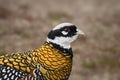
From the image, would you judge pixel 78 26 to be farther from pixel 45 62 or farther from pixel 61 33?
pixel 45 62

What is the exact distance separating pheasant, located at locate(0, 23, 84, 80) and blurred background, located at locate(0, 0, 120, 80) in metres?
4.25

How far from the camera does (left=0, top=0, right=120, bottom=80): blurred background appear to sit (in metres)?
12.8

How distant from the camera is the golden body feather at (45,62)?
24.5 feet

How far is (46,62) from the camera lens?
24.7ft

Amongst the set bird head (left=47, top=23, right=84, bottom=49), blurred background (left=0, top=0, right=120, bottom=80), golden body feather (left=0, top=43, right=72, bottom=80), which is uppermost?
blurred background (left=0, top=0, right=120, bottom=80)

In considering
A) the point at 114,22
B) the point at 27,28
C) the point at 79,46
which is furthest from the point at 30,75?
the point at 114,22

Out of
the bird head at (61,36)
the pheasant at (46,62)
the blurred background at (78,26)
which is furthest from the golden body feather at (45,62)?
the blurred background at (78,26)

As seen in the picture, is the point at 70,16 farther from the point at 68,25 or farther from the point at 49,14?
the point at 68,25

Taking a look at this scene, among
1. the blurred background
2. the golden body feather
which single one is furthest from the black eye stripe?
the blurred background

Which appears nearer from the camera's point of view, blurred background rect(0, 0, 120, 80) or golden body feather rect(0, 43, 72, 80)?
golden body feather rect(0, 43, 72, 80)

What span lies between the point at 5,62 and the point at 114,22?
1123cm

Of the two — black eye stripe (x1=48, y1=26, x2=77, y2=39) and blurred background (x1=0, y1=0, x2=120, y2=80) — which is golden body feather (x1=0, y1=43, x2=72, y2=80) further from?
blurred background (x1=0, y1=0, x2=120, y2=80)

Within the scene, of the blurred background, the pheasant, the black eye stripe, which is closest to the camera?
the pheasant

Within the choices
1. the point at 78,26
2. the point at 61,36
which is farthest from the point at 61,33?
the point at 78,26
